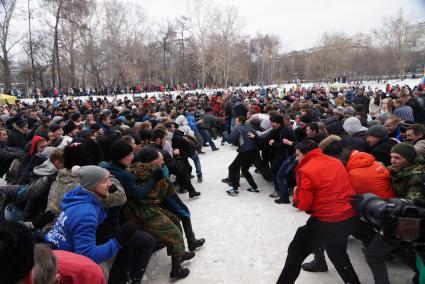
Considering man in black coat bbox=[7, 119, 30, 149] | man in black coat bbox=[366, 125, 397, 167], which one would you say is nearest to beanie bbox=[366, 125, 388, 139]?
man in black coat bbox=[366, 125, 397, 167]

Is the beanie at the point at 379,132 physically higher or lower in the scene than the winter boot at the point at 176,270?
higher

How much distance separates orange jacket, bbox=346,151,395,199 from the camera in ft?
10.1

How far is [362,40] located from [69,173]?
83.6 meters

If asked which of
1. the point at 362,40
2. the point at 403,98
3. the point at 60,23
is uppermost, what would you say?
the point at 362,40

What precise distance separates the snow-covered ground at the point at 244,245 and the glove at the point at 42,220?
150cm

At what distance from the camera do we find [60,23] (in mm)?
33125

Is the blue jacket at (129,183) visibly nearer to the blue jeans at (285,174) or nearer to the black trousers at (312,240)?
the black trousers at (312,240)

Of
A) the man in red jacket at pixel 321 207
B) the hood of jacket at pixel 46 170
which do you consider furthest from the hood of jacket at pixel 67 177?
the man in red jacket at pixel 321 207

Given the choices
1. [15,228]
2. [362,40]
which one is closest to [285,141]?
[15,228]

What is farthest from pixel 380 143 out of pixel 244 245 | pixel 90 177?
pixel 90 177

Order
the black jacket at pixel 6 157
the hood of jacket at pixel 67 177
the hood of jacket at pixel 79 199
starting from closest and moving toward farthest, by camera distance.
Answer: the hood of jacket at pixel 79 199
the hood of jacket at pixel 67 177
the black jacket at pixel 6 157

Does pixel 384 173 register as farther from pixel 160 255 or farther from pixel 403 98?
pixel 403 98

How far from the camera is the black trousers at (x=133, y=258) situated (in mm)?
3082

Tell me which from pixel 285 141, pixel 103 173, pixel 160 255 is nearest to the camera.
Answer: pixel 103 173
